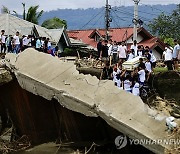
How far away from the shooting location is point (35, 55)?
530 inches

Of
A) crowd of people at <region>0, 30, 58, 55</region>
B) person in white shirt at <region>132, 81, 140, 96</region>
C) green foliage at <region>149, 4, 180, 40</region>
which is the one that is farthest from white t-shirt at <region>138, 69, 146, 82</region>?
green foliage at <region>149, 4, 180, 40</region>

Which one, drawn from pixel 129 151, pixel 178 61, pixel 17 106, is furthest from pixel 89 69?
pixel 129 151

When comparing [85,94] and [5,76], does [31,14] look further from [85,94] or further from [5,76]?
[85,94]

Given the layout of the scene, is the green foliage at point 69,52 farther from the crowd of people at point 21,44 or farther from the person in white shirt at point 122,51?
the person in white shirt at point 122,51

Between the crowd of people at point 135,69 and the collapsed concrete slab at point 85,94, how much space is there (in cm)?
260

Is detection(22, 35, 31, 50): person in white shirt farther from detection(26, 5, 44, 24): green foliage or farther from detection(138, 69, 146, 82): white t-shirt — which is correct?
detection(26, 5, 44, 24): green foliage

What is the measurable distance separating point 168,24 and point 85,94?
157ft

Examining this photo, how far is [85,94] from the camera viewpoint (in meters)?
11.4

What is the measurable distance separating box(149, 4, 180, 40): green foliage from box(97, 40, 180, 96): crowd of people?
36334mm

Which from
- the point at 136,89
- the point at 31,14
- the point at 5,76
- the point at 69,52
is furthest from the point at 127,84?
the point at 31,14

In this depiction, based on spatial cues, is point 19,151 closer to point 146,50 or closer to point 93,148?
point 93,148

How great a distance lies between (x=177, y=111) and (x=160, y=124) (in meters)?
2.96

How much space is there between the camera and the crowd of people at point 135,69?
15.1 metres

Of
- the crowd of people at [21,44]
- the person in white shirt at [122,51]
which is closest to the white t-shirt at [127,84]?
the person in white shirt at [122,51]
